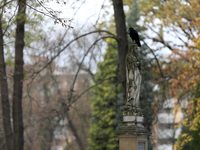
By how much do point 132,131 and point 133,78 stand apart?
1.49 meters

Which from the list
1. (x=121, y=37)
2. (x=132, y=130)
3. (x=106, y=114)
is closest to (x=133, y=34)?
(x=132, y=130)

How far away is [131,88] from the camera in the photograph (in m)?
9.18

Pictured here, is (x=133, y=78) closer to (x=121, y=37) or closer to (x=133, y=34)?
(x=133, y=34)

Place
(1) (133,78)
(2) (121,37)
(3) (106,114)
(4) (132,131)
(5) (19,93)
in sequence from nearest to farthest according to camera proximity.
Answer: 1. (4) (132,131)
2. (1) (133,78)
3. (2) (121,37)
4. (5) (19,93)
5. (3) (106,114)

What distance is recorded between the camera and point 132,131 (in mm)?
8750

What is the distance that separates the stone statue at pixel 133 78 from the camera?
29.9ft

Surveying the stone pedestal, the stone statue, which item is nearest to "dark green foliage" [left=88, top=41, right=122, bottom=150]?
the stone statue

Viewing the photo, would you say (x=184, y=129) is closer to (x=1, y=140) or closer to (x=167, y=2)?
(x=167, y=2)

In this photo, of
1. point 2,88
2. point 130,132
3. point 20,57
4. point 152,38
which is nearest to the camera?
point 130,132

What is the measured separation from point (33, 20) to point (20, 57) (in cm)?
175

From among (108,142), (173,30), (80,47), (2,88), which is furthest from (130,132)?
(80,47)

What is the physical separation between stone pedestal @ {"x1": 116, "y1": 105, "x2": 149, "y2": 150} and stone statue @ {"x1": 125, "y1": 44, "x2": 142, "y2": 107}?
225 millimetres

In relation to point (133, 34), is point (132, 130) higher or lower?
lower

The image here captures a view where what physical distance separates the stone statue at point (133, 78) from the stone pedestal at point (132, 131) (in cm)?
23
